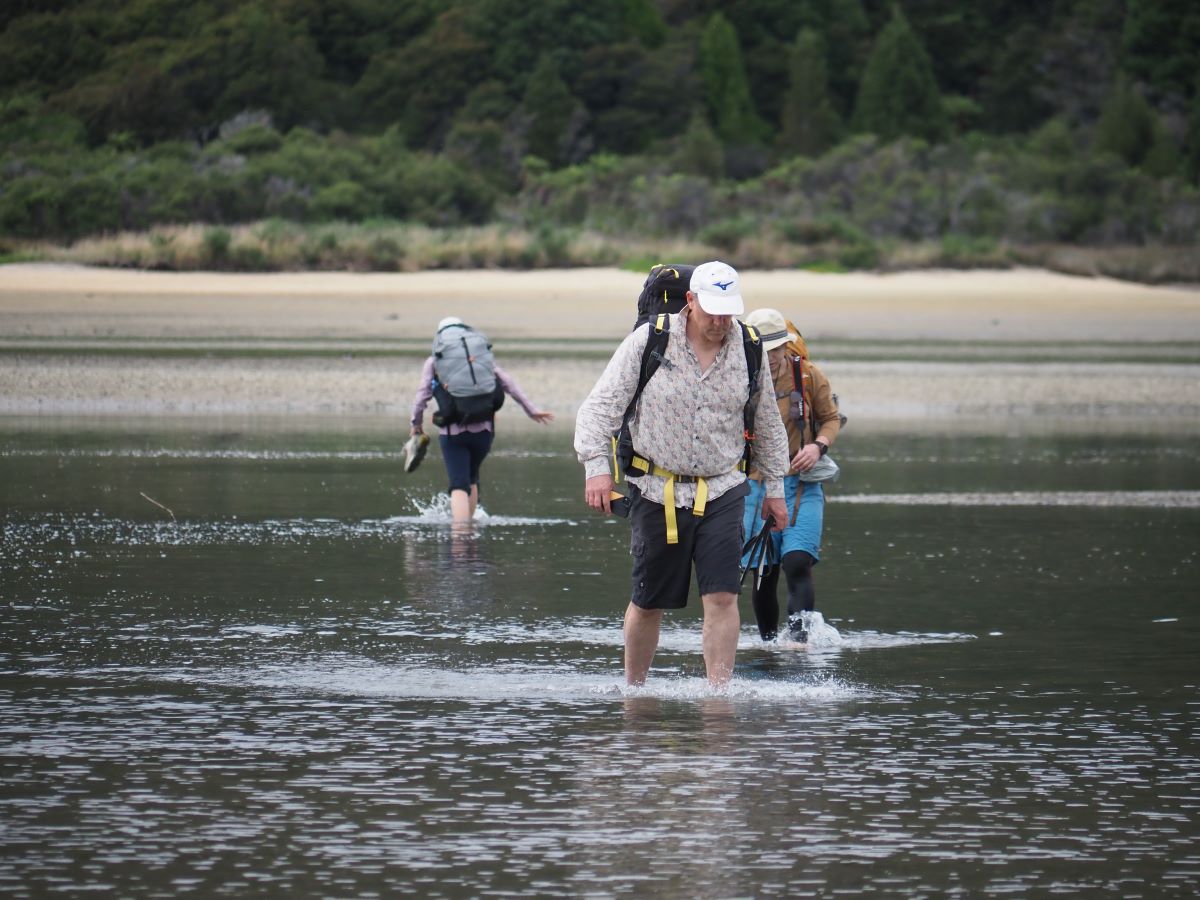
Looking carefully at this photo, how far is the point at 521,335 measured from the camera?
1361 inches

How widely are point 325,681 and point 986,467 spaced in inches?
426

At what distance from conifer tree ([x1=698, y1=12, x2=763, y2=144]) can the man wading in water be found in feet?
259

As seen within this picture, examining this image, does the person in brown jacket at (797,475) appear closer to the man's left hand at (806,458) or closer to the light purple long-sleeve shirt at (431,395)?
the man's left hand at (806,458)

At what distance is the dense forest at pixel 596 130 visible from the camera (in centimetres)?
5291

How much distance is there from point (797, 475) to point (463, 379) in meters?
4.25

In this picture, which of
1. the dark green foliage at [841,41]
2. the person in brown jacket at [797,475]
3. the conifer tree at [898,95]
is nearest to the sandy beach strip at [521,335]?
the person in brown jacket at [797,475]

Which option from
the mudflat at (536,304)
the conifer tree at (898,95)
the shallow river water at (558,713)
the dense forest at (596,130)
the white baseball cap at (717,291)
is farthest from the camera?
the conifer tree at (898,95)

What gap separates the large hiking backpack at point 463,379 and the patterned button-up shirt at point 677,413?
5939 millimetres

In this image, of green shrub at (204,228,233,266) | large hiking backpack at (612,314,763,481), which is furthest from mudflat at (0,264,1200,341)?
large hiking backpack at (612,314,763,481)

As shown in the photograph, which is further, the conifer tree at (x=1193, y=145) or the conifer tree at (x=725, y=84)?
the conifer tree at (x=725, y=84)

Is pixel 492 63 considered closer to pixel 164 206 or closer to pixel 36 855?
pixel 164 206

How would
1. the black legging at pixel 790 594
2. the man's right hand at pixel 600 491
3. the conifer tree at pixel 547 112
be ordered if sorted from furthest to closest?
the conifer tree at pixel 547 112 → the black legging at pixel 790 594 → the man's right hand at pixel 600 491

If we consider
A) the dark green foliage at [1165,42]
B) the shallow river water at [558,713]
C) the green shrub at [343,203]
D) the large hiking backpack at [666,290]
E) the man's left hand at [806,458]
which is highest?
the dark green foliage at [1165,42]

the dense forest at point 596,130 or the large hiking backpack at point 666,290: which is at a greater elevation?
the dense forest at point 596,130
